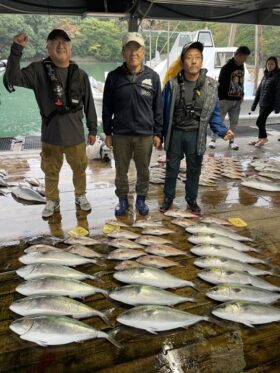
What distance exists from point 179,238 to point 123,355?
151 cm

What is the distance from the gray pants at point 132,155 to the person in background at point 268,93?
13.9 ft

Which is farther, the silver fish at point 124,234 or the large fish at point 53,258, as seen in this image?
the silver fish at point 124,234

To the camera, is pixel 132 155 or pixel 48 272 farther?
pixel 132 155

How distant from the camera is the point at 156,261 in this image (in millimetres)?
2756


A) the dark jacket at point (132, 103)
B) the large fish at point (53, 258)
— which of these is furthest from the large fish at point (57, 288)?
the dark jacket at point (132, 103)

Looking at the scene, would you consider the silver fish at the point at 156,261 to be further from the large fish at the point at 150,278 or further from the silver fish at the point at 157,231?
the silver fish at the point at 157,231

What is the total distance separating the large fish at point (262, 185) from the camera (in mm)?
4611

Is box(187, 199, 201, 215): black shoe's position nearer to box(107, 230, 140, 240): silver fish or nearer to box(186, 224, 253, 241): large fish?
box(186, 224, 253, 241): large fish

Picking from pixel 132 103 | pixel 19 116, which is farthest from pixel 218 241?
pixel 19 116

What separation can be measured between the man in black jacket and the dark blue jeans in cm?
20

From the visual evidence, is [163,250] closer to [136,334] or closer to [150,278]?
[150,278]

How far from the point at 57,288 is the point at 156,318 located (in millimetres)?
703

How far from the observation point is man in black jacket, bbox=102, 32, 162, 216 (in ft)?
10.8

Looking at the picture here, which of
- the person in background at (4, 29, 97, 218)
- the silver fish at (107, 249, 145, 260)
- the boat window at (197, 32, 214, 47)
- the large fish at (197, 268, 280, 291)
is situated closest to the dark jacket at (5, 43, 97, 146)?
the person in background at (4, 29, 97, 218)
